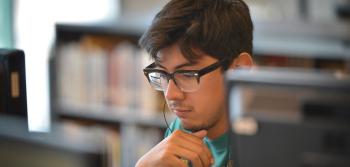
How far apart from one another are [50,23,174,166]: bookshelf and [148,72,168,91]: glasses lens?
108cm

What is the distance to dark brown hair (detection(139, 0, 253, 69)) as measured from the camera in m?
0.67

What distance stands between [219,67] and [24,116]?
0.88ft

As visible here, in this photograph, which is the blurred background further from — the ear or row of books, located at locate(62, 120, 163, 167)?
the ear

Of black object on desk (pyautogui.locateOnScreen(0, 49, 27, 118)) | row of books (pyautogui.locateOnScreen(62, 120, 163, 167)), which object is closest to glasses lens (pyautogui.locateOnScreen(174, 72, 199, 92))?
row of books (pyautogui.locateOnScreen(62, 120, 163, 167))

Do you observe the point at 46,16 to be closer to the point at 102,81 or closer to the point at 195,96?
the point at 102,81

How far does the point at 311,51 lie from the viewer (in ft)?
5.34

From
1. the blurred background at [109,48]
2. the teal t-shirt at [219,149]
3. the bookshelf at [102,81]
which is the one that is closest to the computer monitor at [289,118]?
the teal t-shirt at [219,149]

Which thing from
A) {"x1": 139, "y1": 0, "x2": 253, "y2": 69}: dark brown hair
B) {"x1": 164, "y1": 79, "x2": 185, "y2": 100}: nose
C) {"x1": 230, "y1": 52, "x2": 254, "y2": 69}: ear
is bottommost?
{"x1": 164, "y1": 79, "x2": 185, "y2": 100}: nose

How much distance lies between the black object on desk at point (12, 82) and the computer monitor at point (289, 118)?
0.34 meters

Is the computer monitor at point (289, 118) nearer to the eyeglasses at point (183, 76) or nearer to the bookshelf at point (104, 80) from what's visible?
the eyeglasses at point (183, 76)

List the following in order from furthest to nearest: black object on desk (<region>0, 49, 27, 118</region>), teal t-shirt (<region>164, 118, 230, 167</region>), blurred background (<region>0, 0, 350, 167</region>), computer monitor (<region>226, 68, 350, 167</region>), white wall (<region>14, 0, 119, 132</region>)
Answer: white wall (<region>14, 0, 119, 132</region>)
blurred background (<region>0, 0, 350, 167</region>)
black object on desk (<region>0, 49, 27, 118</region>)
teal t-shirt (<region>164, 118, 230, 167</region>)
computer monitor (<region>226, 68, 350, 167</region>)

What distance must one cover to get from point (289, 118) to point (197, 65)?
203mm

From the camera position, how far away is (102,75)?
192 centimetres

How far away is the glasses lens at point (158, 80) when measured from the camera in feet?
2.30
